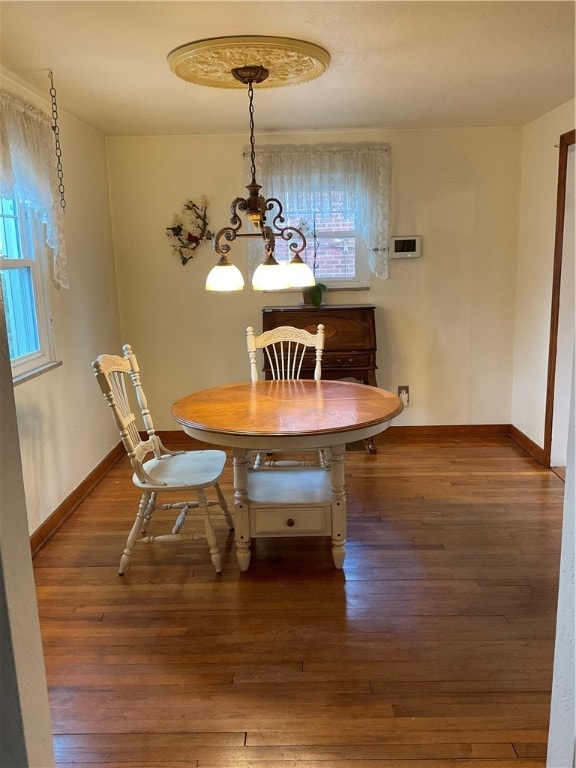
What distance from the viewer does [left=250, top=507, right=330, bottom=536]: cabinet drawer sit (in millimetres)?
2781

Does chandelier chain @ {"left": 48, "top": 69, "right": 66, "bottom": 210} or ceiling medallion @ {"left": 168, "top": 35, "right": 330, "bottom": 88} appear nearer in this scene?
ceiling medallion @ {"left": 168, "top": 35, "right": 330, "bottom": 88}

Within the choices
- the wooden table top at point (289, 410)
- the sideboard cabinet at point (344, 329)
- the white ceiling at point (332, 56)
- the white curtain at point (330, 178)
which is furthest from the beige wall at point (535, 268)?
the wooden table top at point (289, 410)

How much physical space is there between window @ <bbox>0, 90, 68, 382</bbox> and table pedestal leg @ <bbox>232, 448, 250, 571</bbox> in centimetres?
115

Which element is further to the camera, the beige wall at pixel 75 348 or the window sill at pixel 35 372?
the beige wall at pixel 75 348

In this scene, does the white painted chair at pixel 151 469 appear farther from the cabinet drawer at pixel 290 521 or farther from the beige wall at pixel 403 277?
the beige wall at pixel 403 277

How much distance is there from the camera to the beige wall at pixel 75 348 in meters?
3.08

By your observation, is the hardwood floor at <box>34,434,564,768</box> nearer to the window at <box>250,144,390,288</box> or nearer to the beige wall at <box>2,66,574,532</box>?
the beige wall at <box>2,66,574,532</box>

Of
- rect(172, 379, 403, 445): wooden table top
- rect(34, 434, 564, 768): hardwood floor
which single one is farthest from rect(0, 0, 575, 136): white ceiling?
rect(34, 434, 564, 768): hardwood floor

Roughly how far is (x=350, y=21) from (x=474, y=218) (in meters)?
2.54

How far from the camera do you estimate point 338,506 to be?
2777mm

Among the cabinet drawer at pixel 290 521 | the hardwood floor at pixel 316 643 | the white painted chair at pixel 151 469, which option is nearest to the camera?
the hardwood floor at pixel 316 643

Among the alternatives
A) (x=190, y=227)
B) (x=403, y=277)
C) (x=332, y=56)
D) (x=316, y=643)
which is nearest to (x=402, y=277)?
(x=403, y=277)

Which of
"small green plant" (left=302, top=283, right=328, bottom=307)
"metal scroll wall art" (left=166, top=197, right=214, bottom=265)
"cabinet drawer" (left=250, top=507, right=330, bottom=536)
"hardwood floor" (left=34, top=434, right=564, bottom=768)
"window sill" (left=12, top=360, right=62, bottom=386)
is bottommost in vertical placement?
"hardwood floor" (left=34, top=434, right=564, bottom=768)

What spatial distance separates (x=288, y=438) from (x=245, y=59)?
5.10 feet
